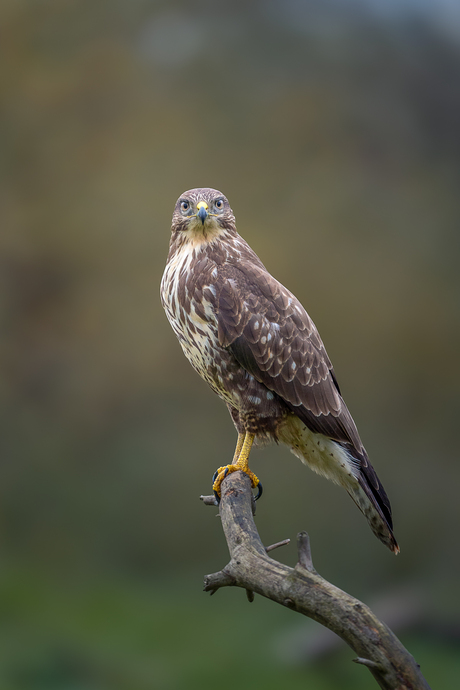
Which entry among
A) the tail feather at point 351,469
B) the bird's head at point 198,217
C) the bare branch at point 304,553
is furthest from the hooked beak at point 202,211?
the bare branch at point 304,553

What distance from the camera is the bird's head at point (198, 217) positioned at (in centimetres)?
214

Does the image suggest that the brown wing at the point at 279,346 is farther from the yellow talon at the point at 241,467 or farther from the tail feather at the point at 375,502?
the yellow talon at the point at 241,467

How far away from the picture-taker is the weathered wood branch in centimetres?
127

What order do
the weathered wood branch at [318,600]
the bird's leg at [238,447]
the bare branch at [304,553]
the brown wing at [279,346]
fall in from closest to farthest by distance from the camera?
1. the weathered wood branch at [318,600]
2. the bare branch at [304,553]
3. the brown wing at [279,346]
4. the bird's leg at [238,447]

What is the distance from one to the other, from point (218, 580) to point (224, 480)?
1.72 feet

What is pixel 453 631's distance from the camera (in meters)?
3.59

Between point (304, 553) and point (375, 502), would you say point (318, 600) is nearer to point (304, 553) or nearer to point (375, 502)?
point (304, 553)

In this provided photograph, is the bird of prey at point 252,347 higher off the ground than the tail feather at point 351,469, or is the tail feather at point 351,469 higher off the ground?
the bird of prey at point 252,347

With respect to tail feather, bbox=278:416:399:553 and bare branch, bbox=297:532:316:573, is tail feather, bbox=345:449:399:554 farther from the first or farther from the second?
bare branch, bbox=297:532:316:573

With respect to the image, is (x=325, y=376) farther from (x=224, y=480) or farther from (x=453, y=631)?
(x=453, y=631)

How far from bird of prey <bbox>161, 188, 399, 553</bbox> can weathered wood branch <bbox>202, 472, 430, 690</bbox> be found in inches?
19.0

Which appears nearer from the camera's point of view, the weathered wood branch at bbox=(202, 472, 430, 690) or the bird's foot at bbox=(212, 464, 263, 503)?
the weathered wood branch at bbox=(202, 472, 430, 690)

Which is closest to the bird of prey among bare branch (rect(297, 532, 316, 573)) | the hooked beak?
the hooked beak

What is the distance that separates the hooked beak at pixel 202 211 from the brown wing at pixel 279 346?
19cm
